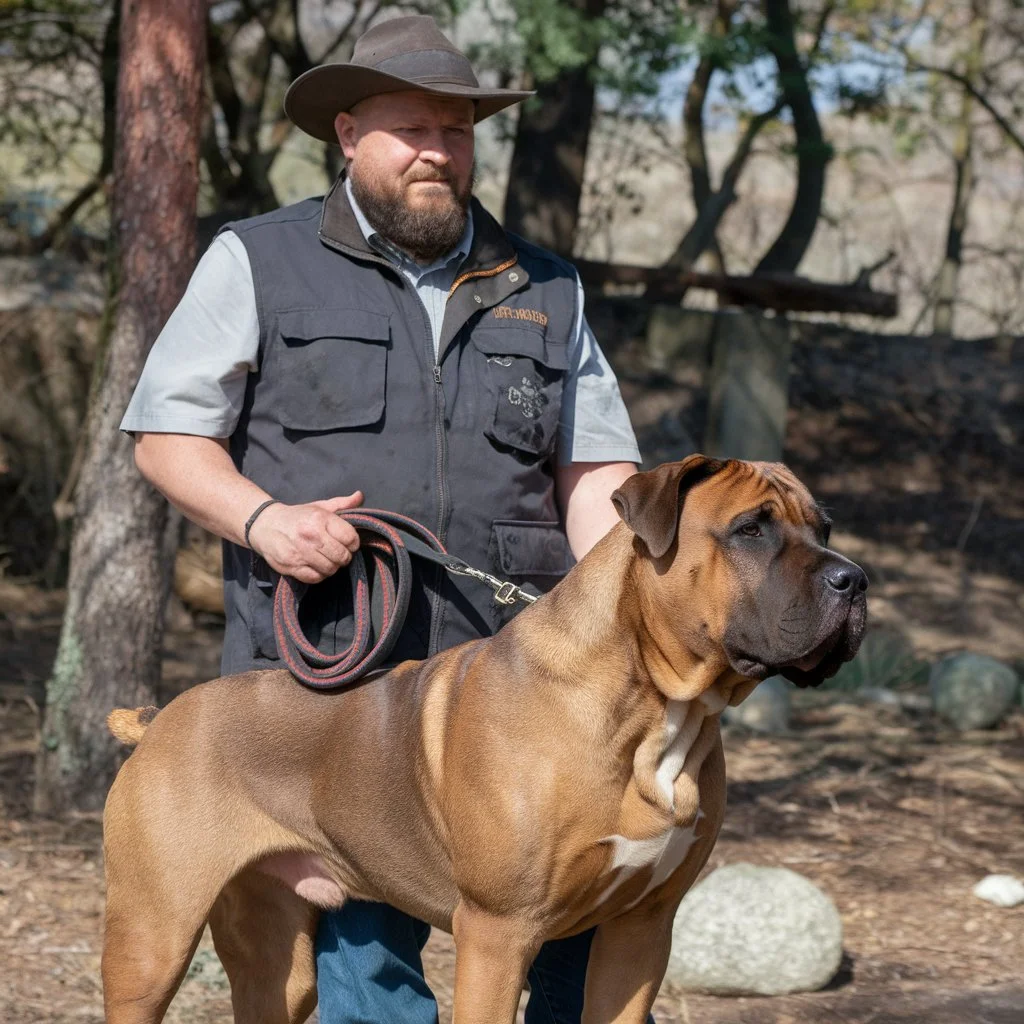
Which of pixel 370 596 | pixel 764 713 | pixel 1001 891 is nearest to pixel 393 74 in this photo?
pixel 370 596

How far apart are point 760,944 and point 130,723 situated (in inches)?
89.4

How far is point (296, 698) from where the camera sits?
127 inches

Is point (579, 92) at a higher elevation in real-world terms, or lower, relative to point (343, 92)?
A: higher

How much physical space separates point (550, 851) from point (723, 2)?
8696mm

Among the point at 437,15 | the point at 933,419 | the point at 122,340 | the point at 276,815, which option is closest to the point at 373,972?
the point at 276,815

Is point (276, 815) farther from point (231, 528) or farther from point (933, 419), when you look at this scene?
point (933, 419)

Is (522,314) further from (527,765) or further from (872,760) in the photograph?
(872,760)

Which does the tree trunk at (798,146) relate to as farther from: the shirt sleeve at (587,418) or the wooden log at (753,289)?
the shirt sleeve at (587,418)

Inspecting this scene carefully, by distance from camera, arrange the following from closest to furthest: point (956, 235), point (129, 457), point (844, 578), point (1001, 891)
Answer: point (844, 578), point (1001, 891), point (129, 457), point (956, 235)

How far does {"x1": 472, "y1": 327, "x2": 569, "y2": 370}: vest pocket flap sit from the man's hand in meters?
0.56

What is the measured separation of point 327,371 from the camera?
3.27 metres

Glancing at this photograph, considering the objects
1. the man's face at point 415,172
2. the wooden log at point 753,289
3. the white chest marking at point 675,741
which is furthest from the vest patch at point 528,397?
the wooden log at point 753,289

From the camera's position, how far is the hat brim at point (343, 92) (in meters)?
3.29

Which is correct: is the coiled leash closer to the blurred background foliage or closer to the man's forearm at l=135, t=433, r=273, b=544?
the man's forearm at l=135, t=433, r=273, b=544
